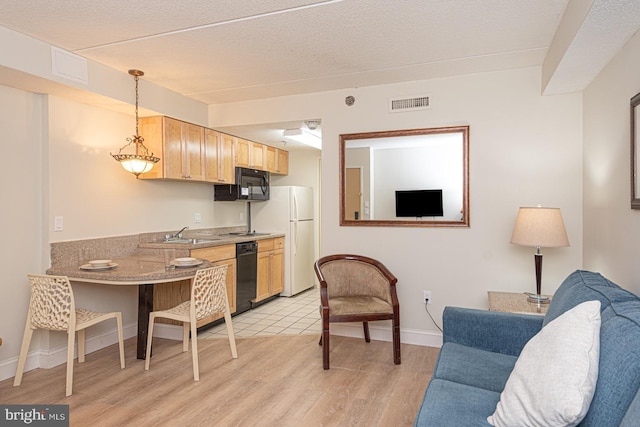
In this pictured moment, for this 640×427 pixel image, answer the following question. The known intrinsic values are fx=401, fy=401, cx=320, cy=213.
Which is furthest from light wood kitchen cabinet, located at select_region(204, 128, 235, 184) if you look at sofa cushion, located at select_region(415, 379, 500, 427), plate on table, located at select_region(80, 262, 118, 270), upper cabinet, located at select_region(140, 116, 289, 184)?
sofa cushion, located at select_region(415, 379, 500, 427)

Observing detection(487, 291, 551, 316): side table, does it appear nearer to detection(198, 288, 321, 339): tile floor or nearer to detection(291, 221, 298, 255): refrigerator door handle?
detection(198, 288, 321, 339): tile floor

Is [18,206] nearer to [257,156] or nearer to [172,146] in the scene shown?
[172,146]

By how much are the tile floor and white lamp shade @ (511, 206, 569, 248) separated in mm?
2194

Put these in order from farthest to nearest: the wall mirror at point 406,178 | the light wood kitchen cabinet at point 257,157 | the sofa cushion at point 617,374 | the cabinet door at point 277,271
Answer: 1. the cabinet door at point 277,271
2. the light wood kitchen cabinet at point 257,157
3. the wall mirror at point 406,178
4. the sofa cushion at point 617,374

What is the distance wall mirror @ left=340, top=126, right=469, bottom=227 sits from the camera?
11.4 feet

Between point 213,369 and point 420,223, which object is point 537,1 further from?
point 213,369

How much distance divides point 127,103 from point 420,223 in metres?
2.76

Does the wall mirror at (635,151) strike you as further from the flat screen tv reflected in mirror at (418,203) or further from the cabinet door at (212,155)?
the cabinet door at (212,155)

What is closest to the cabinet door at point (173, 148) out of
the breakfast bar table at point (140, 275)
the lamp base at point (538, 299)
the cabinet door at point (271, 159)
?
the breakfast bar table at point (140, 275)

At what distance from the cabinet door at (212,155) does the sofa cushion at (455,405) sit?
3380 mm

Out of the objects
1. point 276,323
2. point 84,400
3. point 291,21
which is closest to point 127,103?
point 291,21

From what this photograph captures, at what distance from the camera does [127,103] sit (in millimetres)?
3439

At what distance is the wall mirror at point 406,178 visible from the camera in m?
3.48

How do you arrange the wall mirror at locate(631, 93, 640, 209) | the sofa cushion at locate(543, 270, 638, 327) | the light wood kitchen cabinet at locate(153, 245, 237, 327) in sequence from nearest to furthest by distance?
the sofa cushion at locate(543, 270, 638, 327)
the wall mirror at locate(631, 93, 640, 209)
the light wood kitchen cabinet at locate(153, 245, 237, 327)
